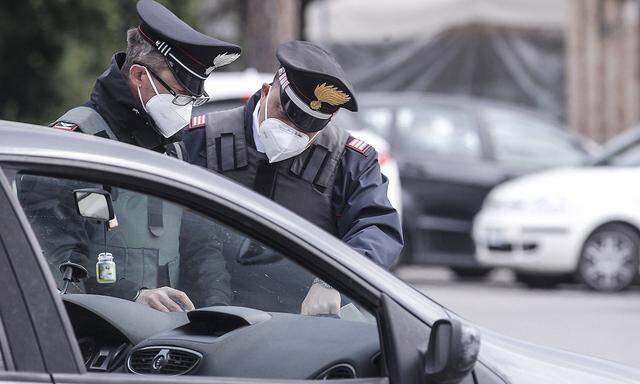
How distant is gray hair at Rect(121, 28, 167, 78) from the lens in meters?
4.32

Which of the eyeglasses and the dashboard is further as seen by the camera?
the eyeglasses

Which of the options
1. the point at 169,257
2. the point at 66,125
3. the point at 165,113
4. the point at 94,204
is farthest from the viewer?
the point at 165,113

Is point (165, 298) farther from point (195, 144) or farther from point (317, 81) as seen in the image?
point (195, 144)

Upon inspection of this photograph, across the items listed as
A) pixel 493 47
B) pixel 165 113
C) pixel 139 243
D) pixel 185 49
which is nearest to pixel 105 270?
pixel 139 243

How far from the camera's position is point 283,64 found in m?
4.37

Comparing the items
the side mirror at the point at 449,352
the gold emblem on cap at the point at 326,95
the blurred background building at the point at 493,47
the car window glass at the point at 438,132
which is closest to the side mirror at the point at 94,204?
the side mirror at the point at 449,352

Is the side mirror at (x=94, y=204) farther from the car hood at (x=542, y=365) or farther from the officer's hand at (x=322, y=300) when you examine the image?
the car hood at (x=542, y=365)

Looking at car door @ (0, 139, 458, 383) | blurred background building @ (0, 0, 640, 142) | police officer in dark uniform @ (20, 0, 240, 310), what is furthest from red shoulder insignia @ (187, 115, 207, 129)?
blurred background building @ (0, 0, 640, 142)

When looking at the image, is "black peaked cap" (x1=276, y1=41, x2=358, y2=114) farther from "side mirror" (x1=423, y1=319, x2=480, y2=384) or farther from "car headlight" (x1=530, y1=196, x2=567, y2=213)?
"car headlight" (x1=530, y1=196, x2=567, y2=213)

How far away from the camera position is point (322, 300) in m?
3.04

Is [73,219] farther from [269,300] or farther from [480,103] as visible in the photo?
[480,103]

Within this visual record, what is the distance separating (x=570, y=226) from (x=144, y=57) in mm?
7786

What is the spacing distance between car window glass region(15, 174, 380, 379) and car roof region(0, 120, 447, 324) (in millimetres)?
63

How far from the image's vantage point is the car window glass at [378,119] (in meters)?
12.0
